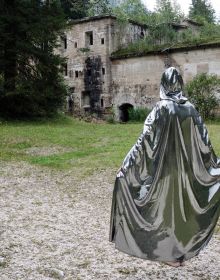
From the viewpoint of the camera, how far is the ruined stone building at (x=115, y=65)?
29094mm

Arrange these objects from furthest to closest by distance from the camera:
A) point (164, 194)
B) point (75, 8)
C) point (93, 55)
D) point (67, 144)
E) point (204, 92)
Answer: point (75, 8) → point (93, 55) → point (204, 92) → point (67, 144) → point (164, 194)

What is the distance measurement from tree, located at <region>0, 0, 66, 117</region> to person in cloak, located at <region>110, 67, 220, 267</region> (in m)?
17.8

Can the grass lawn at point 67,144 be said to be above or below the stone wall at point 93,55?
below

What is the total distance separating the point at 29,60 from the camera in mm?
23906

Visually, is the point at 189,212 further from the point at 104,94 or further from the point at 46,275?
the point at 104,94

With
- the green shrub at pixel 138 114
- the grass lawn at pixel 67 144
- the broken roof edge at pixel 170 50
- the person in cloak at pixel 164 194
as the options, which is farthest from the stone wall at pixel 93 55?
the person in cloak at pixel 164 194

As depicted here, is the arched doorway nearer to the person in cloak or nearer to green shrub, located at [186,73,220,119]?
green shrub, located at [186,73,220,119]

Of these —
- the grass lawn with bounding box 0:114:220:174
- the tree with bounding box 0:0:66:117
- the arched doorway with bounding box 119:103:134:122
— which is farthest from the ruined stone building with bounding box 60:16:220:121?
the grass lawn with bounding box 0:114:220:174

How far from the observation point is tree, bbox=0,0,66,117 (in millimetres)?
22547

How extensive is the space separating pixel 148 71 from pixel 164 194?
26.3 metres

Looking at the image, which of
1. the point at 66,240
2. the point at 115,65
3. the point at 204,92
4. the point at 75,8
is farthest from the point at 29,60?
the point at 66,240

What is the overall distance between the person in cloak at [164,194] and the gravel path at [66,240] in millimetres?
587

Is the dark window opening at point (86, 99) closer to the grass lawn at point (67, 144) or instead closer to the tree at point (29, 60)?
the tree at point (29, 60)

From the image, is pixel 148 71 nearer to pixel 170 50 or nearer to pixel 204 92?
pixel 170 50
